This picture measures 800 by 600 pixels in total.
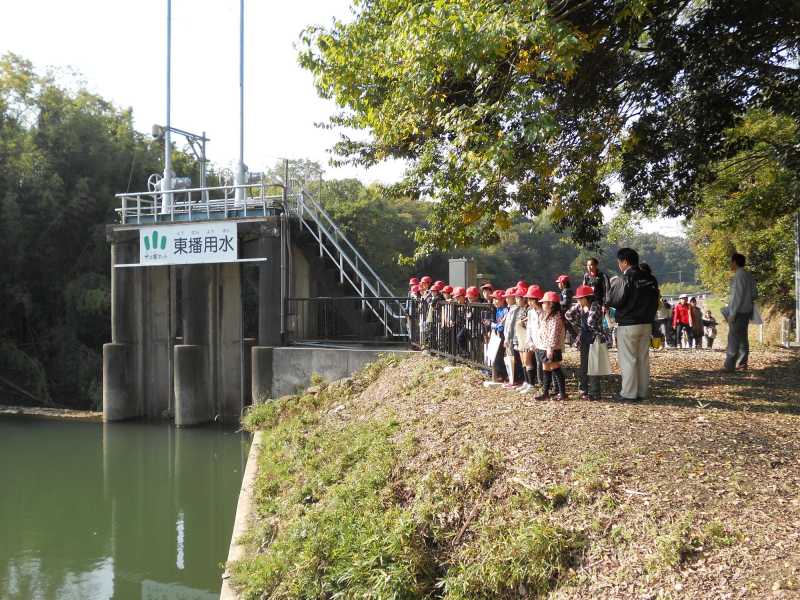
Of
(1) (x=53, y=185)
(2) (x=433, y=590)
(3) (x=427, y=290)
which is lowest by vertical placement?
(2) (x=433, y=590)

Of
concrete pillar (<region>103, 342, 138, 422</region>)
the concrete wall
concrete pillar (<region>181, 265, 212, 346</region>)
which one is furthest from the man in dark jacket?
concrete pillar (<region>103, 342, 138, 422</region>)

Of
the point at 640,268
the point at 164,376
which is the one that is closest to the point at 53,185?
the point at 164,376

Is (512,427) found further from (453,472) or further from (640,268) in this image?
(640,268)

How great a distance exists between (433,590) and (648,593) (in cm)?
136

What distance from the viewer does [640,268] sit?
7227 millimetres

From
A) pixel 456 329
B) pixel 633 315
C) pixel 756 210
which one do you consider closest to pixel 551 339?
pixel 633 315

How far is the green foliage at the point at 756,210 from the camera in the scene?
34.1 ft

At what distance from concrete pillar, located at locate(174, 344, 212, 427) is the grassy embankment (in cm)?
850

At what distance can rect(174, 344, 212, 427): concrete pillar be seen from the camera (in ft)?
50.9

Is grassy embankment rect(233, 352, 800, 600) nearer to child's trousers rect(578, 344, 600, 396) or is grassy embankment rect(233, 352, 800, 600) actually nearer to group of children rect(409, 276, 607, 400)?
child's trousers rect(578, 344, 600, 396)

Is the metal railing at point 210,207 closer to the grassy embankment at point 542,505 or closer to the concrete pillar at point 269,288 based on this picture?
the concrete pillar at point 269,288

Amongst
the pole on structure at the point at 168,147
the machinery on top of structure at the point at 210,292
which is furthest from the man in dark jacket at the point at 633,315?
the pole on structure at the point at 168,147

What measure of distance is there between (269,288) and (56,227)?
1275 cm

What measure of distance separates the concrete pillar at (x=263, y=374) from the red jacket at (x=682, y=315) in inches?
376
